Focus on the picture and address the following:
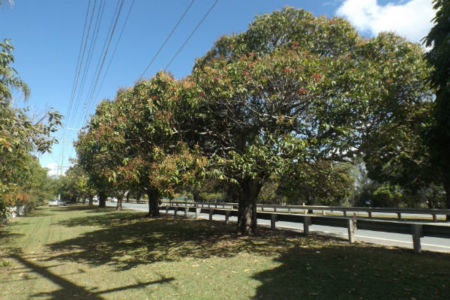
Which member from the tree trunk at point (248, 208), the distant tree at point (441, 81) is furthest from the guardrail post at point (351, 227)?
the tree trunk at point (248, 208)

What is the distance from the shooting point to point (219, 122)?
31.3 feet

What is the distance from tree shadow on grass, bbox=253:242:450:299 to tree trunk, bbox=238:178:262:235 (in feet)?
10.7

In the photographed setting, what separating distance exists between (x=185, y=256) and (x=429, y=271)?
541 centimetres

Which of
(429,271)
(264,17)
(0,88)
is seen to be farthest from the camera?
(264,17)

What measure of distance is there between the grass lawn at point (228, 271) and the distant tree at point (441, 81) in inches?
90.1

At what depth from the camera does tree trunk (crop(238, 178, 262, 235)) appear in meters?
10.5

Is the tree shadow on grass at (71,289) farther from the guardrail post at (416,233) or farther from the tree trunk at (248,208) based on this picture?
the guardrail post at (416,233)

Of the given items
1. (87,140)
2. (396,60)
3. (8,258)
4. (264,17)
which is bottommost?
(8,258)

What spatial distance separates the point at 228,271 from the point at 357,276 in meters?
2.47

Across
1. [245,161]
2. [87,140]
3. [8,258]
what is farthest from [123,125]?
[8,258]

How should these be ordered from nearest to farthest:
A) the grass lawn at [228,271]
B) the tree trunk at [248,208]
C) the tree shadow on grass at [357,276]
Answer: the tree shadow on grass at [357,276]
the grass lawn at [228,271]
the tree trunk at [248,208]

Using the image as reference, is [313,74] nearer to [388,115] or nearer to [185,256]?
[388,115]

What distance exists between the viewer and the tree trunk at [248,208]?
1052 cm

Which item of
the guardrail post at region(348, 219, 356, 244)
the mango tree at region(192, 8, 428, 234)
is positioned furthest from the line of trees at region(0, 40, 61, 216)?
the guardrail post at region(348, 219, 356, 244)
